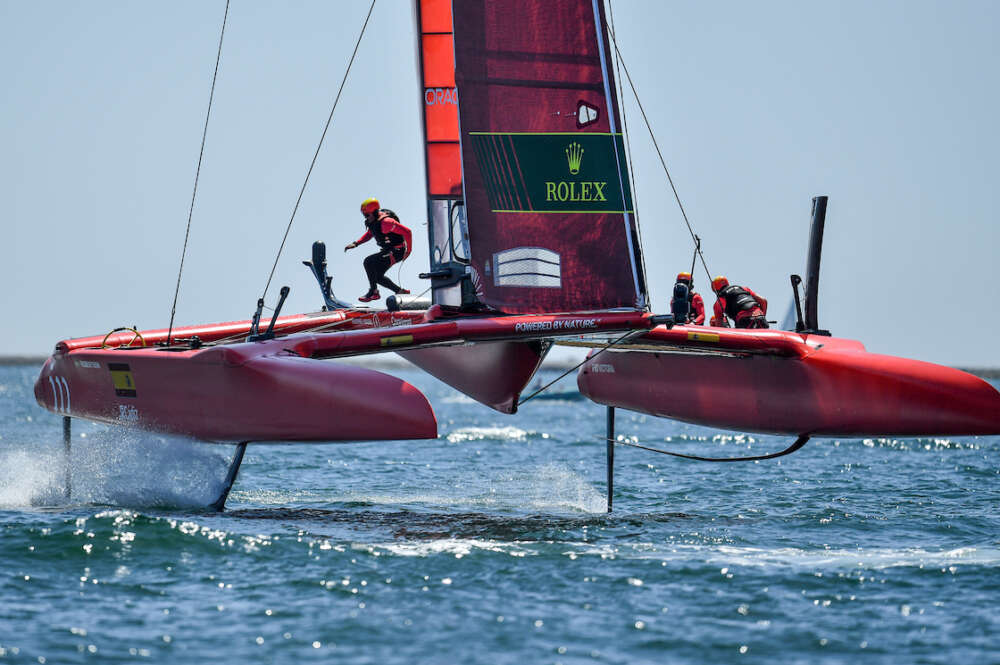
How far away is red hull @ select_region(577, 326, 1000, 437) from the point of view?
8773mm

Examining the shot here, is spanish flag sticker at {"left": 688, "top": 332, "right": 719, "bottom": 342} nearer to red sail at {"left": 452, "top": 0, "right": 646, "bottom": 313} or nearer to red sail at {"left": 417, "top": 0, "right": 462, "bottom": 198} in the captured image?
red sail at {"left": 452, "top": 0, "right": 646, "bottom": 313}

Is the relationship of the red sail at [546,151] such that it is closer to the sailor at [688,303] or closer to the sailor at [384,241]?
the sailor at [688,303]

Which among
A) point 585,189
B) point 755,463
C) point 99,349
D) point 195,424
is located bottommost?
point 755,463

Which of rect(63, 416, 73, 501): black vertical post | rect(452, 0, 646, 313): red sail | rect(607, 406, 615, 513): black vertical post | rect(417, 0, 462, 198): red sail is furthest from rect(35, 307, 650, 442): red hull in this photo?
rect(417, 0, 462, 198): red sail

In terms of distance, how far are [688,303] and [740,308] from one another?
1.10 metres

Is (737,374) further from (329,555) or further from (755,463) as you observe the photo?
(755,463)

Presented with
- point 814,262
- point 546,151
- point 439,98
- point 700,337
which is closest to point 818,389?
point 700,337

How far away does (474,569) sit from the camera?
6.94m

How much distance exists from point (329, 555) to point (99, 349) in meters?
3.38

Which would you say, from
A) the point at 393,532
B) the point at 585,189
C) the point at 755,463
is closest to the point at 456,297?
the point at 585,189

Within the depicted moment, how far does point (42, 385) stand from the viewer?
10180 millimetres

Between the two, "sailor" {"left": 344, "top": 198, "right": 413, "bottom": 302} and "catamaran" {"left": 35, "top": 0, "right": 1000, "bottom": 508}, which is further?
"sailor" {"left": 344, "top": 198, "right": 413, "bottom": 302}

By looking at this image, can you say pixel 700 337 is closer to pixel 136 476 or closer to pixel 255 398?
pixel 255 398

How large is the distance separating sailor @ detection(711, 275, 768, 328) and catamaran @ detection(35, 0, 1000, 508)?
0.41 metres
